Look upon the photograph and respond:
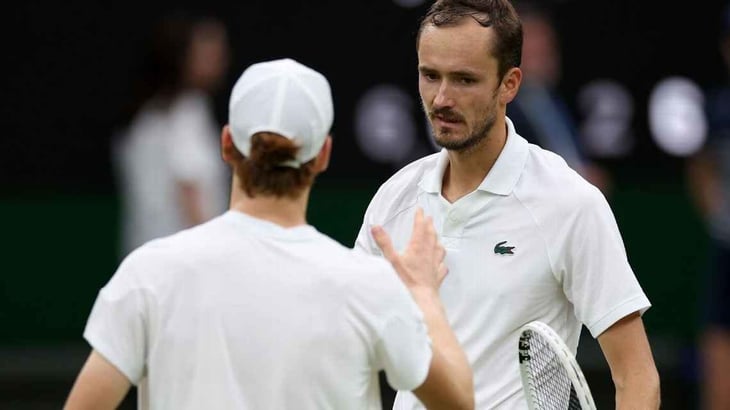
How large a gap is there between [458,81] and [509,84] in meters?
0.18

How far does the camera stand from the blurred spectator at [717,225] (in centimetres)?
810

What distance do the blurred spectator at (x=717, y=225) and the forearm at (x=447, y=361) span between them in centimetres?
480

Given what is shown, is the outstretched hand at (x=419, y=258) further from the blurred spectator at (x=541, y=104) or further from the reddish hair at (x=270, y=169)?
the blurred spectator at (x=541, y=104)

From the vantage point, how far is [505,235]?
4.16 meters

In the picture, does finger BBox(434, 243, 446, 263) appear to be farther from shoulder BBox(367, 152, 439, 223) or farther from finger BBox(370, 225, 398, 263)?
shoulder BBox(367, 152, 439, 223)

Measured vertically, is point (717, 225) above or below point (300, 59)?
below

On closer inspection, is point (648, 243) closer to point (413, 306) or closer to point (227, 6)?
point (227, 6)

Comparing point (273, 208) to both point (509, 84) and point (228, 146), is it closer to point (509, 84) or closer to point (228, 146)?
point (228, 146)

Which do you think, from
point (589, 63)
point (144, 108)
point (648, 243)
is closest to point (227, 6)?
point (144, 108)

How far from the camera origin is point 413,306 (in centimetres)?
338

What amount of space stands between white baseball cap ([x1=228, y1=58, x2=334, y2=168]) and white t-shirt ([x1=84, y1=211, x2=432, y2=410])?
18 centimetres

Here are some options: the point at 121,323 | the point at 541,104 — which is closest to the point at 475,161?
the point at 121,323

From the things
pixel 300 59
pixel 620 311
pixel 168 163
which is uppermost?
pixel 620 311

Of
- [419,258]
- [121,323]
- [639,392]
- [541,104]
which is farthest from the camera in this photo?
[541,104]
